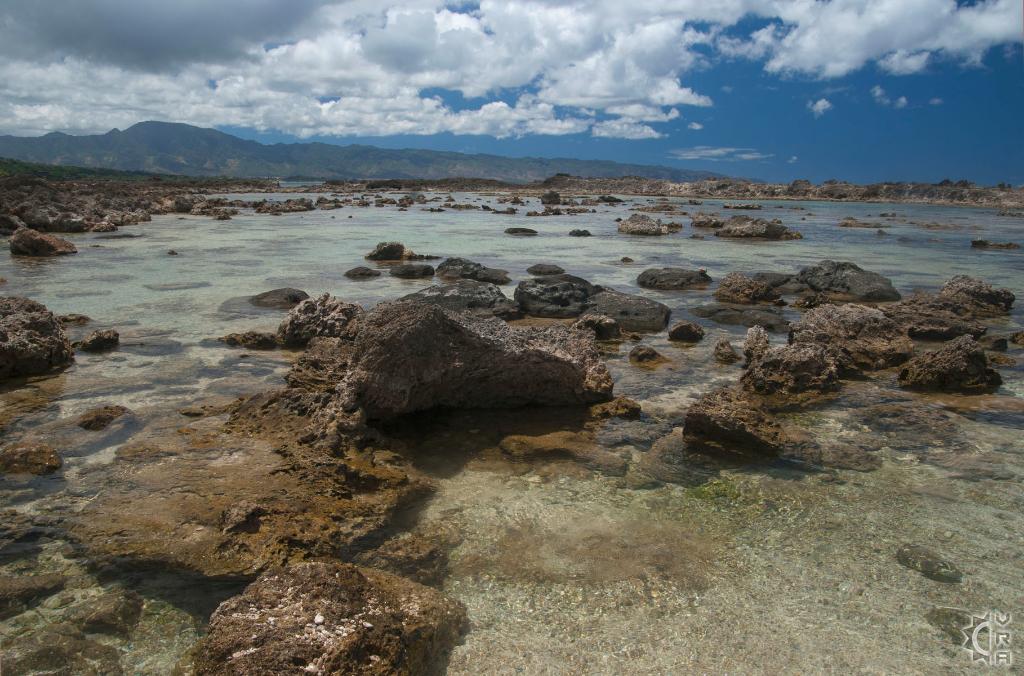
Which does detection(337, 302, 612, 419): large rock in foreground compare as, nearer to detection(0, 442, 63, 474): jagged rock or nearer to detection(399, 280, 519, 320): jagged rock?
detection(0, 442, 63, 474): jagged rock

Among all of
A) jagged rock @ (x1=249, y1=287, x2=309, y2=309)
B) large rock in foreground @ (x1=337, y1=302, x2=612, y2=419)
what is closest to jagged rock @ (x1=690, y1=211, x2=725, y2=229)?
jagged rock @ (x1=249, y1=287, x2=309, y2=309)

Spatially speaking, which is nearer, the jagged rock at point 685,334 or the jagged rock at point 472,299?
the jagged rock at point 685,334

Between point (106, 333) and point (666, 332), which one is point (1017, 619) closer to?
point (666, 332)

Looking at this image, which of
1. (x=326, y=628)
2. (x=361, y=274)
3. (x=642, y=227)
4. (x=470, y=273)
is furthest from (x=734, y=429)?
(x=642, y=227)

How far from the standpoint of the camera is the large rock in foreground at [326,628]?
9.49 feet

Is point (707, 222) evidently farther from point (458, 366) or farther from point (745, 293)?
point (458, 366)

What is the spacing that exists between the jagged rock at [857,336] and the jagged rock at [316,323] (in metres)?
7.07

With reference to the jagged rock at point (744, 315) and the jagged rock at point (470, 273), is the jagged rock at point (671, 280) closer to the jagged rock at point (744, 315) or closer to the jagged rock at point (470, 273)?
the jagged rock at point (744, 315)

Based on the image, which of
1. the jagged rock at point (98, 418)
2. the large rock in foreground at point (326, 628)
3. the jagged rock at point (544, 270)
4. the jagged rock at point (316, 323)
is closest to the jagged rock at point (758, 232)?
the jagged rock at point (544, 270)

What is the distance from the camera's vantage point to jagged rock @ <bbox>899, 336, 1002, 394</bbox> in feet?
25.3

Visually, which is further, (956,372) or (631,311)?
(631,311)

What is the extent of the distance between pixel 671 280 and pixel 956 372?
8464 mm

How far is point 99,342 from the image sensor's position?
8852mm

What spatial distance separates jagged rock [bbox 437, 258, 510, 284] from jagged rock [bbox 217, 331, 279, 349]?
734 cm
